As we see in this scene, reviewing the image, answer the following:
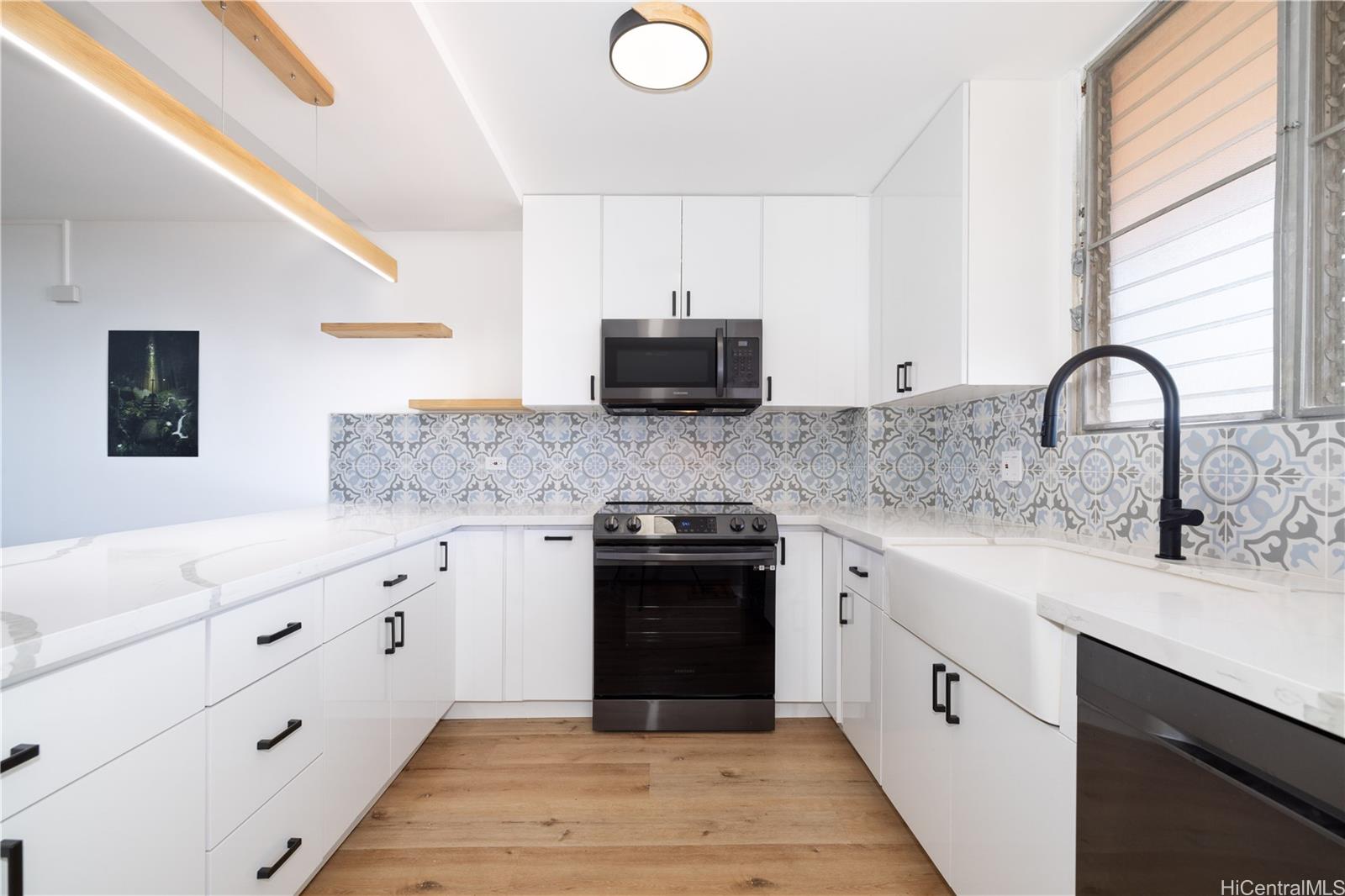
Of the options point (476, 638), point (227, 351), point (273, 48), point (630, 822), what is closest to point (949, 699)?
point (630, 822)

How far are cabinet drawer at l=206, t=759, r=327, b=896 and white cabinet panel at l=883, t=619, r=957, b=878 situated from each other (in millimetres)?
1585

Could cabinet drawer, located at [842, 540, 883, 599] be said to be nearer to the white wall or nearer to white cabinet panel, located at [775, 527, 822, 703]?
white cabinet panel, located at [775, 527, 822, 703]

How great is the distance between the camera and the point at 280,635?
50.3 inches

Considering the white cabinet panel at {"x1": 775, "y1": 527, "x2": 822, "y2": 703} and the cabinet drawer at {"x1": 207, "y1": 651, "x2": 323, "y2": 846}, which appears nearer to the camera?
the cabinet drawer at {"x1": 207, "y1": 651, "x2": 323, "y2": 846}

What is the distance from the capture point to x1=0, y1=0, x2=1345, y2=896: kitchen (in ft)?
3.07

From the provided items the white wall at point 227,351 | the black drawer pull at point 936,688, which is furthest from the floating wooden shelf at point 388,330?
the black drawer pull at point 936,688

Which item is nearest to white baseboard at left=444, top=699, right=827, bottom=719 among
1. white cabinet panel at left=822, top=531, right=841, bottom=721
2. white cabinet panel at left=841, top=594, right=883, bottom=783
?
white cabinet panel at left=822, top=531, right=841, bottom=721

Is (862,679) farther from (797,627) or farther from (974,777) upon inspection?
(974,777)

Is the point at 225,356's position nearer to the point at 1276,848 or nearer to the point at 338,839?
the point at 338,839

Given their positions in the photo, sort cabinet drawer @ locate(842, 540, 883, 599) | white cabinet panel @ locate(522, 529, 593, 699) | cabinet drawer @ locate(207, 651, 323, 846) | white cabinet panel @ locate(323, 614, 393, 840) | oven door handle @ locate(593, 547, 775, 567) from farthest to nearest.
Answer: white cabinet panel @ locate(522, 529, 593, 699)
oven door handle @ locate(593, 547, 775, 567)
cabinet drawer @ locate(842, 540, 883, 599)
white cabinet panel @ locate(323, 614, 393, 840)
cabinet drawer @ locate(207, 651, 323, 846)

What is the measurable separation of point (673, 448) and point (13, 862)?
2.46 meters

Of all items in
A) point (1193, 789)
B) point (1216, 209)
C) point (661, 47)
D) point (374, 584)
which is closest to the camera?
point (1193, 789)

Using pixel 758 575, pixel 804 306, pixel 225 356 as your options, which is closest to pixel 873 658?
pixel 758 575

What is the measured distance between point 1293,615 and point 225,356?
3.98 metres
